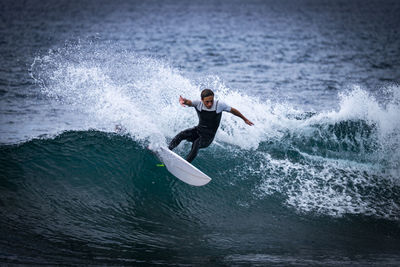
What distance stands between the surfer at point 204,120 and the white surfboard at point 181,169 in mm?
236

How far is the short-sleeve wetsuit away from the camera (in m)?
8.20

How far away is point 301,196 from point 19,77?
49.8ft

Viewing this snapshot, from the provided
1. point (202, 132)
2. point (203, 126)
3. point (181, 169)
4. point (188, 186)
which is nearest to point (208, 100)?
point (203, 126)

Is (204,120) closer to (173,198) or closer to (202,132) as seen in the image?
(202,132)

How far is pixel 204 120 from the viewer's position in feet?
27.3

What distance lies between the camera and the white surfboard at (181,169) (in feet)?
26.1

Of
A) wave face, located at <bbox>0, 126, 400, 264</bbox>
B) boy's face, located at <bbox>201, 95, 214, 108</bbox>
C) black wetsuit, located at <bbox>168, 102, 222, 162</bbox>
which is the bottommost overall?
wave face, located at <bbox>0, 126, 400, 264</bbox>

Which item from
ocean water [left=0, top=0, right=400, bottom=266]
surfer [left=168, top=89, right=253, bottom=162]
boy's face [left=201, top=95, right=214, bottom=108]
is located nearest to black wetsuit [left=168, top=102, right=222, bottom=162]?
surfer [left=168, top=89, right=253, bottom=162]

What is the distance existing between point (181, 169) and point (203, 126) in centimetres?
100

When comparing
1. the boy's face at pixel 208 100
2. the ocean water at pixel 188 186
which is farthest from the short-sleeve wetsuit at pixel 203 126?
the ocean water at pixel 188 186

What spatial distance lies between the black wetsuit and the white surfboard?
24cm

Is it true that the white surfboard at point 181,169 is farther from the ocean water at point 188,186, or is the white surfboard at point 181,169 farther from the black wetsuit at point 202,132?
the ocean water at point 188,186

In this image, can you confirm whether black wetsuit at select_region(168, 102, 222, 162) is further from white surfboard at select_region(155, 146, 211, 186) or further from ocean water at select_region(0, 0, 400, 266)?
ocean water at select_region(0, 0, 400, 266)

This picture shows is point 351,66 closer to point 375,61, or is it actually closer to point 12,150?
point 375,61
